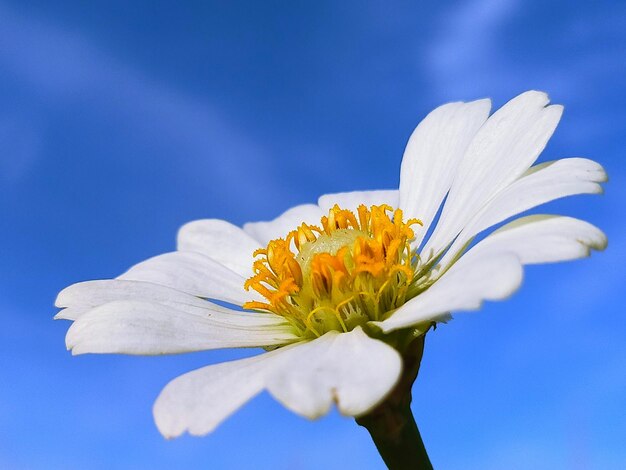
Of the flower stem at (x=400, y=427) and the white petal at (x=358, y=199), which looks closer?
the flower stem at (x=400, y=427)

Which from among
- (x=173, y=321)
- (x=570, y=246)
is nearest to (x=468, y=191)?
(x=570, y=246)

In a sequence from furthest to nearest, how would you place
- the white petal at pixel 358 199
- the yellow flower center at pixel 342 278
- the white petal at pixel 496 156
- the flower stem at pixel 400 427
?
the white petal at pixel 358 199 < the white petal at pixel 496 156 < the yellow flower center at pixel 342 278 < the flower stem at pixel 400 427

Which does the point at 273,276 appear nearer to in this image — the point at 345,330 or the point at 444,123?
the point at 345,330

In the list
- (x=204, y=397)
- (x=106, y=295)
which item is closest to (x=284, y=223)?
(x=106, y=295)

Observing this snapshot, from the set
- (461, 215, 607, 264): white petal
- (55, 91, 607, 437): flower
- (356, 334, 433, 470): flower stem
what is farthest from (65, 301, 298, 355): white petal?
(461, 215, 607, 264): white petal

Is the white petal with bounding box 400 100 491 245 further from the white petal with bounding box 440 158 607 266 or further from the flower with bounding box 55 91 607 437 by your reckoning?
the white petal with bounding box 440 158 607 266

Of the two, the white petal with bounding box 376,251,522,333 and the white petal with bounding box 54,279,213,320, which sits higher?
the white petal with bounding box 54,279,213,320

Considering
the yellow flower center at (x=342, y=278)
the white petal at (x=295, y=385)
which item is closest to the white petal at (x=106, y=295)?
the yellow flower center at (x=342, y=278)

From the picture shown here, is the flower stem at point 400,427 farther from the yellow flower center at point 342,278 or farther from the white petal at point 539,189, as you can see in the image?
the white petal at point 539,189

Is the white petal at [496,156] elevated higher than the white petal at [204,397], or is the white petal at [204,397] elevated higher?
the white petal at [496,156]
